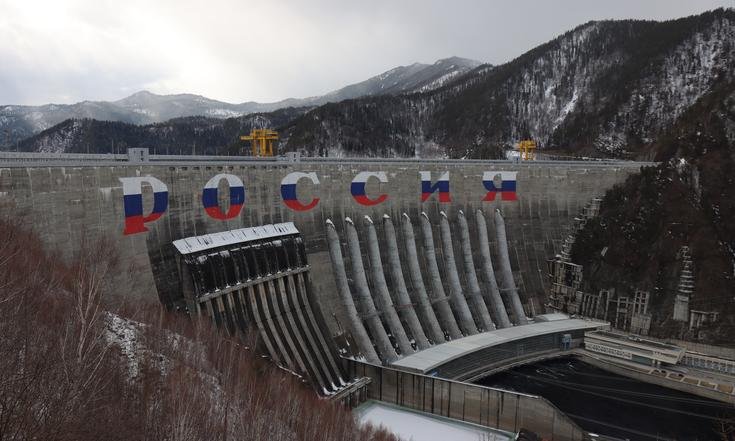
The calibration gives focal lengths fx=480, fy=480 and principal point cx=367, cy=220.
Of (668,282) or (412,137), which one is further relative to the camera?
(412,137)

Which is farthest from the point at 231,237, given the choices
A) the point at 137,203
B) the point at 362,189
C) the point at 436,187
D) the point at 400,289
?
the point at 436,187

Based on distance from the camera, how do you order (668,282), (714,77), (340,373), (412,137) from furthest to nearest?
(412,137) → (714,77) → (668,282) → (340,373)

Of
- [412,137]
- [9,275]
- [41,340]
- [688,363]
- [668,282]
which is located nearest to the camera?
→ [41,340]

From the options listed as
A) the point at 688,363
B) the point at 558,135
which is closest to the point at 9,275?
the point at 688,363

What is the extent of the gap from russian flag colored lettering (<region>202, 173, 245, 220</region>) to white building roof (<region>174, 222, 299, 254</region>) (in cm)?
114

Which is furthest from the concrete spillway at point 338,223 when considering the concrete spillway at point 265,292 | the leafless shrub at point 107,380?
the leafless shrub at point 107,380

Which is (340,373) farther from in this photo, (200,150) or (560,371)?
(200,150)

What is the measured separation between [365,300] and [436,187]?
41.9 ft

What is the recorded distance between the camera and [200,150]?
192500 mm

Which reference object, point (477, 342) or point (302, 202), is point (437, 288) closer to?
point (477, 342)

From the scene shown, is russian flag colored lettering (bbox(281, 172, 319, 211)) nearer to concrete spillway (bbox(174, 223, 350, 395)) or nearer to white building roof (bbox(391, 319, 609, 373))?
concrete spillway (bbox(174, 223, 350, 395))

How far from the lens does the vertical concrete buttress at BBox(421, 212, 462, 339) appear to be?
37375 millimetres

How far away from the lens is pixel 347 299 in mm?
33781

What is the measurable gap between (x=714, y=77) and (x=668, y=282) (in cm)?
8708
